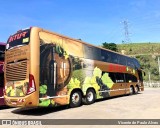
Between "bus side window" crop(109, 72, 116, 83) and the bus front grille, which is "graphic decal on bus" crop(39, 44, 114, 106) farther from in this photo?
"bus side window" crop(109, 72, 116, 83)

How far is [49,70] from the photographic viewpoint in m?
11.7

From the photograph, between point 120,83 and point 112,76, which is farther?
point 120,83

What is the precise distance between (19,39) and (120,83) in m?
9.63

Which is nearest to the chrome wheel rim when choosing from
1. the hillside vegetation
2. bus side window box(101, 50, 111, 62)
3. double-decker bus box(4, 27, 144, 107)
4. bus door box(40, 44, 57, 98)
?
double-decker bus box(4, 27, 144, 107)

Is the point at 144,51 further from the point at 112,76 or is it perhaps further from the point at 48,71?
the point at 48,71

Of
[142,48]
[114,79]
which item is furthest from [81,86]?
[142,48]

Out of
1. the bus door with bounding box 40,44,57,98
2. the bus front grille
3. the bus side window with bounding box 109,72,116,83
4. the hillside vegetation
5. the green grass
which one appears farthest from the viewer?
the green grass

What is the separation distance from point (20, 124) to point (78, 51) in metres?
5.99

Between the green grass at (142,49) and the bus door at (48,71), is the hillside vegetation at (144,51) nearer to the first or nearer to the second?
the green grass at (142,49)

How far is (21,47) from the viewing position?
37.8ft

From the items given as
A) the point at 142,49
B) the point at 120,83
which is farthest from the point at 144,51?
the point at 120,83

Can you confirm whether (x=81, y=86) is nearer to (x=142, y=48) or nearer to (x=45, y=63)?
(x=45, y=63)

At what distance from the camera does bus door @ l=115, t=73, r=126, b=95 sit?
742 inches

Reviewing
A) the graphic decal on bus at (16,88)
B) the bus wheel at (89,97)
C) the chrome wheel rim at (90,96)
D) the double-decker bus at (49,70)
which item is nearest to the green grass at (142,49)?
the bus wheel at (89,97)
